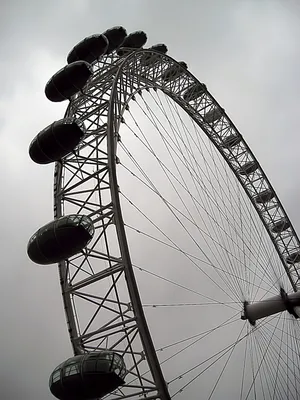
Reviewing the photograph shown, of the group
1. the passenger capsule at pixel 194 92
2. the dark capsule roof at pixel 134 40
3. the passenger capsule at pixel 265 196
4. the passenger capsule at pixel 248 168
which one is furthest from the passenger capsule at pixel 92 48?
the passenger capsule at pixel 265 196

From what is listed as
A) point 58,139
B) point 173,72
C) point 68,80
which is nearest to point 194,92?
point 173,72

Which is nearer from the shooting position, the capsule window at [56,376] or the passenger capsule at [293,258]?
the capsule window at [56,376]

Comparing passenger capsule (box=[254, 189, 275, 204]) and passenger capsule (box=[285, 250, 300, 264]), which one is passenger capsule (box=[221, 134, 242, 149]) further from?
passenger capsule (box=[285, 250, 300, 264])

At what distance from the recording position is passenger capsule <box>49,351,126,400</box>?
30.7 ft

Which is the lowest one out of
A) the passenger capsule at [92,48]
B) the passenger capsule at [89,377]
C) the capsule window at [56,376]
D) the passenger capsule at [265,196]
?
the passenger capsule at [89,377]

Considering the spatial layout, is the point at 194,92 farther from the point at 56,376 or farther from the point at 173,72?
the point at 56,376

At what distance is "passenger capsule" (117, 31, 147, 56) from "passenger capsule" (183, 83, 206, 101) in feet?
16.4

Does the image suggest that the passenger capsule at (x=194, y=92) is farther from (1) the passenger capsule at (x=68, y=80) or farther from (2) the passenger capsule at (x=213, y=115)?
(1) the passenger capsule at (x=68, y=80)

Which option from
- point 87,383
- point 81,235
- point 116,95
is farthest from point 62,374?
point 116,95

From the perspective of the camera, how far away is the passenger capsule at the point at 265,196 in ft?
89.7

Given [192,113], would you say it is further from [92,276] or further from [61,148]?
[92,276]

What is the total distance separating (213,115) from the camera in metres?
26.3

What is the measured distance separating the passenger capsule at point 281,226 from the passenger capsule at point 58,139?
720 inches

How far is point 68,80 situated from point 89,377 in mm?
9804
